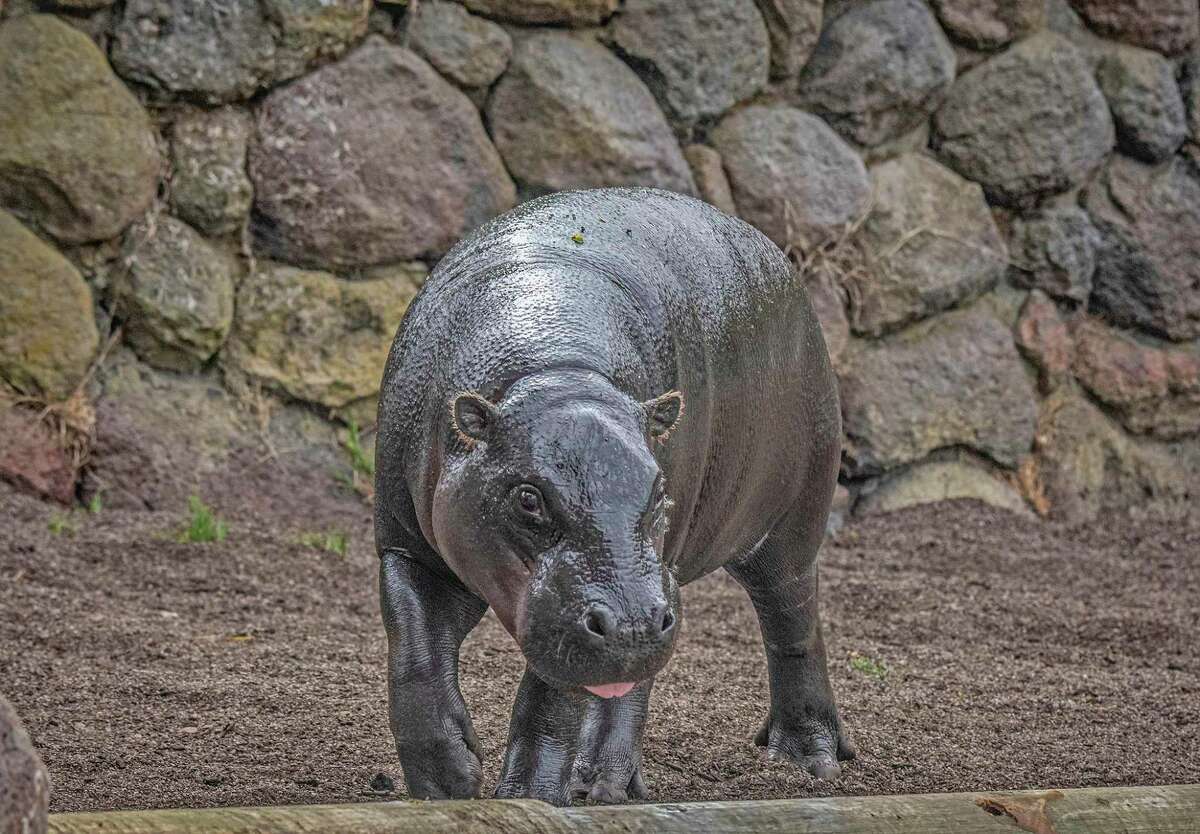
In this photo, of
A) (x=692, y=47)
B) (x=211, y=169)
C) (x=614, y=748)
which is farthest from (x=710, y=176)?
(x=614, y=748)

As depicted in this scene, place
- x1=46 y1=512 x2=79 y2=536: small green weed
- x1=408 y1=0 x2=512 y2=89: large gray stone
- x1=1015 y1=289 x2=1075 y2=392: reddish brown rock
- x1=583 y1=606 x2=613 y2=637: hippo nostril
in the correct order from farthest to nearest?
1. x1=1015 y1=289 x2=1075 y2=392: reddish brown rock
2. x1=408 y1=0 x2=512 y2=89: large gray stone
3. x1=46 y1=512 x2=79 y2=536: small green weed
4. x1=583 y1=606 x2=613 y2=637: hippo nostril

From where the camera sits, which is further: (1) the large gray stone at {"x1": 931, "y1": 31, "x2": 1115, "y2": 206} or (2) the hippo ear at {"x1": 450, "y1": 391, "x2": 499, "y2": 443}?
(1) the large gray stone at {"x1": 931, "y1": 31, "x2": 1115, "y2": 206}

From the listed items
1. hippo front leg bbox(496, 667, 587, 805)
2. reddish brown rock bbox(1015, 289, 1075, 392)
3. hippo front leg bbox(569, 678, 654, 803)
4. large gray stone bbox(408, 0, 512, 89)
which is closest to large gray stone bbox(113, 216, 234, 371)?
large gray stone bbox(408, 0, 512, 89)

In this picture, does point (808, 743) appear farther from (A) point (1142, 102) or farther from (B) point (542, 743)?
(A) point (1142, 102)

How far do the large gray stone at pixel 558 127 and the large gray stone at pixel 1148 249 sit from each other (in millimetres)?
2188

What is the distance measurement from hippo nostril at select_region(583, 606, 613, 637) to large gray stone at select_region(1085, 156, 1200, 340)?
568cm

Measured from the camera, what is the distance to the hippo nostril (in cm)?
247

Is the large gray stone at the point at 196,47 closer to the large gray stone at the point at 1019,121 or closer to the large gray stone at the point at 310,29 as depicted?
the large gray stone at the point at 310,29

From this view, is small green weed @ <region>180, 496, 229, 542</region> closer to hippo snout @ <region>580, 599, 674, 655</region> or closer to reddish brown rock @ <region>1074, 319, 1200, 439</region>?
hippo snout @ <region>580, 599, 674, 655</region>

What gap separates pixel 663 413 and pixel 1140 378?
5291mm

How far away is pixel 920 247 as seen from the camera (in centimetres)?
730

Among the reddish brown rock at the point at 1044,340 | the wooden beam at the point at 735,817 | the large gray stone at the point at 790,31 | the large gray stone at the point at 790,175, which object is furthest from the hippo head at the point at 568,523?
the reddish brown rock at the point at 1044,340

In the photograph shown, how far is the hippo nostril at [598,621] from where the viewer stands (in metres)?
2.47

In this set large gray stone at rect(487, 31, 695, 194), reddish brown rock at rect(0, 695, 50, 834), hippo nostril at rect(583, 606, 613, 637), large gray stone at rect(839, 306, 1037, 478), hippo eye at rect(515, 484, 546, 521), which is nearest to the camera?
reddish brown rock at rect(0, 695, 50, 834)
